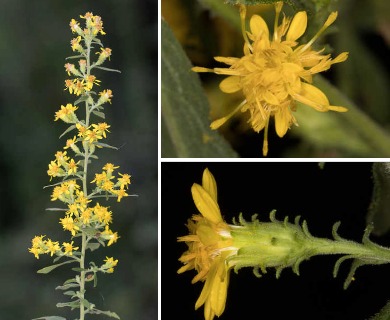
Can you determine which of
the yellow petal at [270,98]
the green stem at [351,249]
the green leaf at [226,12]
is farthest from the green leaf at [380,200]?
the green leaf at [226,12]

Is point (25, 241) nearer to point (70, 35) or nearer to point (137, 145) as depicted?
point (137, 145)

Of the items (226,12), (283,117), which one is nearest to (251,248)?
(283,117)

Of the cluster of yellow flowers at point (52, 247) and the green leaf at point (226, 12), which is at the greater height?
the green leaf at point (226, 12)

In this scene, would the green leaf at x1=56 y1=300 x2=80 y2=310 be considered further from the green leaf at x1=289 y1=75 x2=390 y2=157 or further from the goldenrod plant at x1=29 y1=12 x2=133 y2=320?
the green leaf at x1=289 y1=75 x2=390 y2=157

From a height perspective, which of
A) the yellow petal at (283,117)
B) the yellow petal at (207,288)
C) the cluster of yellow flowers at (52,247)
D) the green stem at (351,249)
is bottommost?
the yellow petal at (207,288)

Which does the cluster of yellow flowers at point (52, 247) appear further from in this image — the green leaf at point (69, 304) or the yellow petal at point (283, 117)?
the yellow petal at point (283, 117)

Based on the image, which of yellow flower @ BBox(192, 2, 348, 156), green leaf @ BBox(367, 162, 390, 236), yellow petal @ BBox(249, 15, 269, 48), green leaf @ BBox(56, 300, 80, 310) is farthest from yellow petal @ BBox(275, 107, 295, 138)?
green leaf @ BBox(56, 300, 80, 310)

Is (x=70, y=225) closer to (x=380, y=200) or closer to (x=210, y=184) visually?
(x=210, y=184)

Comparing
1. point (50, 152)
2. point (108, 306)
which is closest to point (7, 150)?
point (50, 152)
